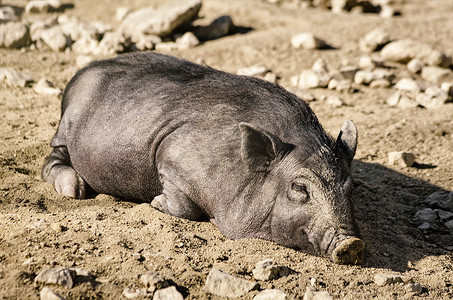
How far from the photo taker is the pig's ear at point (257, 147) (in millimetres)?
4855

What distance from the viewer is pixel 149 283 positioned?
3.89 m

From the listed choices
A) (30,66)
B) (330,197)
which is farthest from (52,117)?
(330,197)

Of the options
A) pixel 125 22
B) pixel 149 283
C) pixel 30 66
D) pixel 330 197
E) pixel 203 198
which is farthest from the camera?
pixel 125 22

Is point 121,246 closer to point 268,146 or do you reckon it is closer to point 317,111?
point 268,146

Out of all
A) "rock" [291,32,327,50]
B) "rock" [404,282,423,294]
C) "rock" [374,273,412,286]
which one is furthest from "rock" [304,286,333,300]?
"rock" [291,32,327,50]

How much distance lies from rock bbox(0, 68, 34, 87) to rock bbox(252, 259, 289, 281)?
546 centimetres

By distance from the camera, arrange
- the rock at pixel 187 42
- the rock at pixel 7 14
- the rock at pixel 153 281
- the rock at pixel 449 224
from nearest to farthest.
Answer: the rock at pixel 153 281 < the rock at pixel 449 224 < the rock at pixel 187 42 < the rock at pixel 7 14

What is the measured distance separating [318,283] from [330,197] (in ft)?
2.57

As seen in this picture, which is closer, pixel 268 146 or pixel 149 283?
pixel 149 283

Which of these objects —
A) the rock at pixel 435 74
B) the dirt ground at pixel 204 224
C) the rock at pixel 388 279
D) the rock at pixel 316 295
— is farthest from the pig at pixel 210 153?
the rock at pixel 435 74

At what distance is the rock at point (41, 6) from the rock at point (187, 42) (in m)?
3.50

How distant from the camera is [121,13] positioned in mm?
12609

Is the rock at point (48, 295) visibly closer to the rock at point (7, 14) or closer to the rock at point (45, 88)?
the rock at point (45, 88)

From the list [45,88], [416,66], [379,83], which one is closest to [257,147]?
[45,88]
